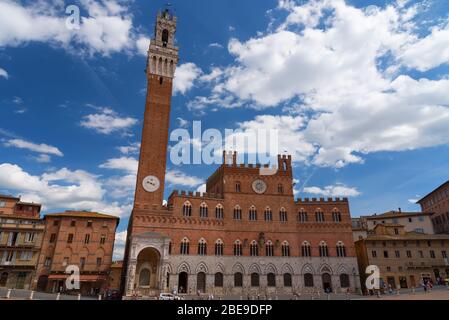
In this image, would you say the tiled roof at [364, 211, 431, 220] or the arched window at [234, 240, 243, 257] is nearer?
the arched window at [234, 240, 243, 257]

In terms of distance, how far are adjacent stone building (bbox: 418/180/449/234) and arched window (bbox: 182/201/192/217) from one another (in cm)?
4466

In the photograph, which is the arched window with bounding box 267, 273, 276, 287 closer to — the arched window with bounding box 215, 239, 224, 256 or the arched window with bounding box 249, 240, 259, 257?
the arched window with bounding box 249, 240, 259, 257

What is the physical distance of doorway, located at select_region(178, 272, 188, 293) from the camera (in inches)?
1515

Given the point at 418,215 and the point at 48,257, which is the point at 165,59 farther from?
the point at 418,215

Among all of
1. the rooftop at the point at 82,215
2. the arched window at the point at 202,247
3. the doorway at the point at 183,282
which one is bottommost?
the doorway at the point at 183,282

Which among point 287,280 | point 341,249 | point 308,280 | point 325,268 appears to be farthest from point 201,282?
point 341,249

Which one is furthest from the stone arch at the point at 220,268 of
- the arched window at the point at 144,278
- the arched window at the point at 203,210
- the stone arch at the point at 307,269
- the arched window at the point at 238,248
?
the stone arch at the point at 307,269

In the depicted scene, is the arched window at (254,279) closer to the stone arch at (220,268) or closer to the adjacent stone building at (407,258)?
the stone arch at (220,268)

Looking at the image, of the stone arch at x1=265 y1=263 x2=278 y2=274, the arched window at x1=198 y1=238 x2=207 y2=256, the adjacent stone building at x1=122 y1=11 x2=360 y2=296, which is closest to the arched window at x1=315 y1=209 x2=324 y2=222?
the adjacent stone building at x1=122 y1=11 x2=360 y2=296

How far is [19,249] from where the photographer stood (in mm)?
40531

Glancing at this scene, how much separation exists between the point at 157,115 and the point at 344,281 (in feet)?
117

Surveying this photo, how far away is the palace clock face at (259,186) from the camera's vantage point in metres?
45.8

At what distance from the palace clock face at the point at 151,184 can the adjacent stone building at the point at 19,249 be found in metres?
15.9
